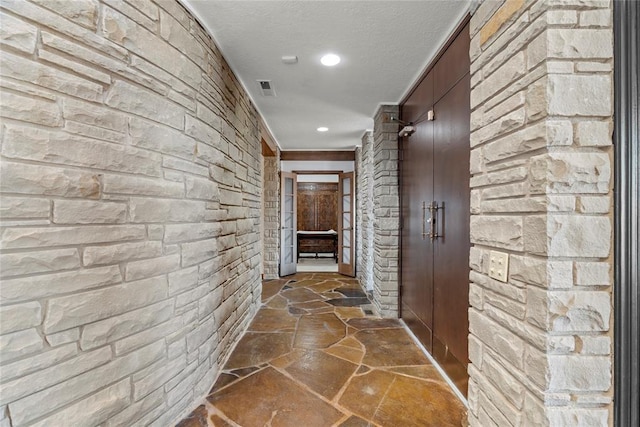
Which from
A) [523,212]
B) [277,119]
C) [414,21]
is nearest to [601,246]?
[523,212]

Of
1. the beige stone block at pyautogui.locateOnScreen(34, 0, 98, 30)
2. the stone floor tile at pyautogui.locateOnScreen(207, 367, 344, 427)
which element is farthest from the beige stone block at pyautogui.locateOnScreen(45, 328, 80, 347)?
the beige stone block at pyautogui.locateOnScreen(34, 0, 98, 30)

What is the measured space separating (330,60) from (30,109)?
1873mm

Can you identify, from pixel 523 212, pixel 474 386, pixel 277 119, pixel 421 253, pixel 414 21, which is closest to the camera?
pixel 523 212

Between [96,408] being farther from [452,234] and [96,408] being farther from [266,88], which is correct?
[266,88]

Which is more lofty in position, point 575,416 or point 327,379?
point 575,416

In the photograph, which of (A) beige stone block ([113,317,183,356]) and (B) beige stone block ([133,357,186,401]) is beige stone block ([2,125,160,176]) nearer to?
(A) beige stone block ([113,317,183,356])

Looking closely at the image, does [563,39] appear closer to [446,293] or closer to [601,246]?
[601,246]

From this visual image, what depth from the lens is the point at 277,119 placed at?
12.2 feet

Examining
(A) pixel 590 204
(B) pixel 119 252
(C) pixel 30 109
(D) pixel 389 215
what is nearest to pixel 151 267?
(B) pixel 119 252

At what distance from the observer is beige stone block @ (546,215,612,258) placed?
867mm

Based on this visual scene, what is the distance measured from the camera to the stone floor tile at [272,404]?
1610 mm

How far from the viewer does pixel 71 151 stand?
1.05 meters

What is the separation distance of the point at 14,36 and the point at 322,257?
732 centimetres

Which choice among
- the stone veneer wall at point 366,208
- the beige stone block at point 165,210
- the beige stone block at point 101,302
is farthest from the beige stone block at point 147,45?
the stone veneer wall at point 366,208
